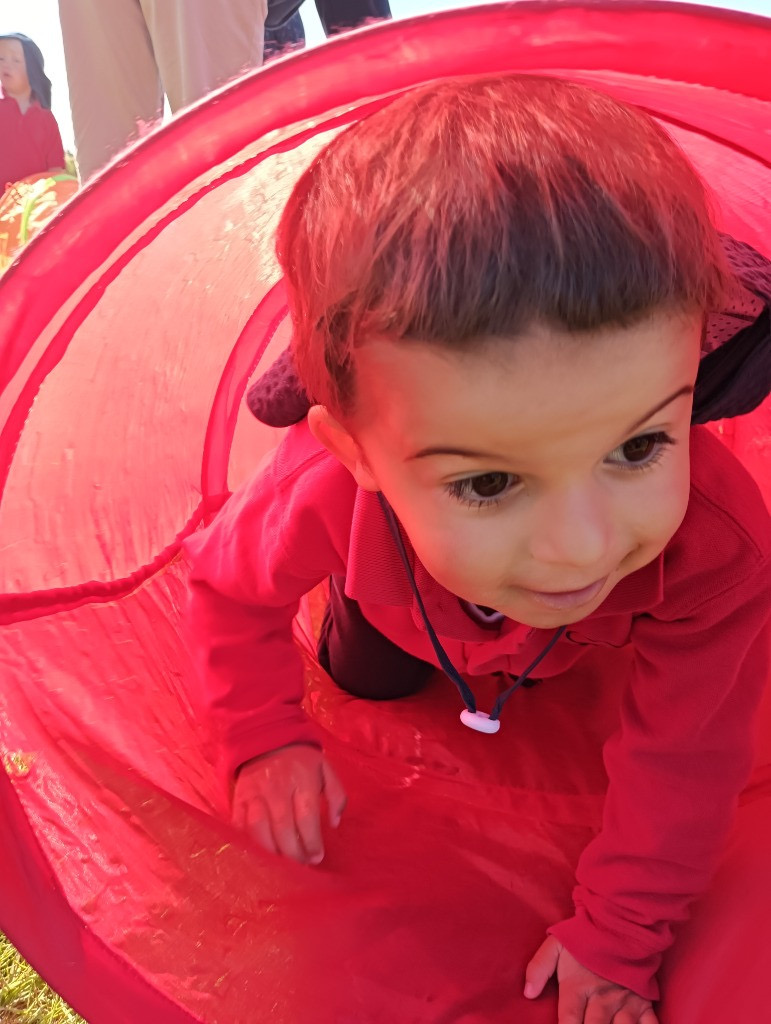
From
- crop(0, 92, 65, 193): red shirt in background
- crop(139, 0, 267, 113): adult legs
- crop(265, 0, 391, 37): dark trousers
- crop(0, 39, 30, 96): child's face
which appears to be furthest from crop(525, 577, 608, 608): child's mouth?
crop(0, 39, 30, 96): child's face

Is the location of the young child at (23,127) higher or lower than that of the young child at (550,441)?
higher

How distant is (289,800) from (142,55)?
6.18 ft

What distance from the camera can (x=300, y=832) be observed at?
122cm

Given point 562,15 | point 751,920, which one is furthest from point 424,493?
point 751,920

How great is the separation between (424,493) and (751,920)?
1.98 feet

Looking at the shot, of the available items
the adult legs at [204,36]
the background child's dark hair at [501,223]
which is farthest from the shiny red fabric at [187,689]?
the adult legs at [204,36]

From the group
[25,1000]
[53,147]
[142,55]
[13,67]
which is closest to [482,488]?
[25,1000]

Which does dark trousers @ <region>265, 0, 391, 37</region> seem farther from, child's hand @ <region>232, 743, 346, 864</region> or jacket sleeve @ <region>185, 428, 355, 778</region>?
child's hand @ <region>232, 743, 346, 864</region>

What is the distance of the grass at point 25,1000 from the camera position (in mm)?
1242

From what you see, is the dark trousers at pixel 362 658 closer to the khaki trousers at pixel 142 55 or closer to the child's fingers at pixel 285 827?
the child's fingers at pixel 285 827

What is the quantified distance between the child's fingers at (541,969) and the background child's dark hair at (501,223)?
67 centimetres

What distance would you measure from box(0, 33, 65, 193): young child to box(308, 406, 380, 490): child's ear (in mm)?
3139

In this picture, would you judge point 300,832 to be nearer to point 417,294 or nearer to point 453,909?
point 453,909

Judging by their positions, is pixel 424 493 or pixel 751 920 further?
pixel 751 920
